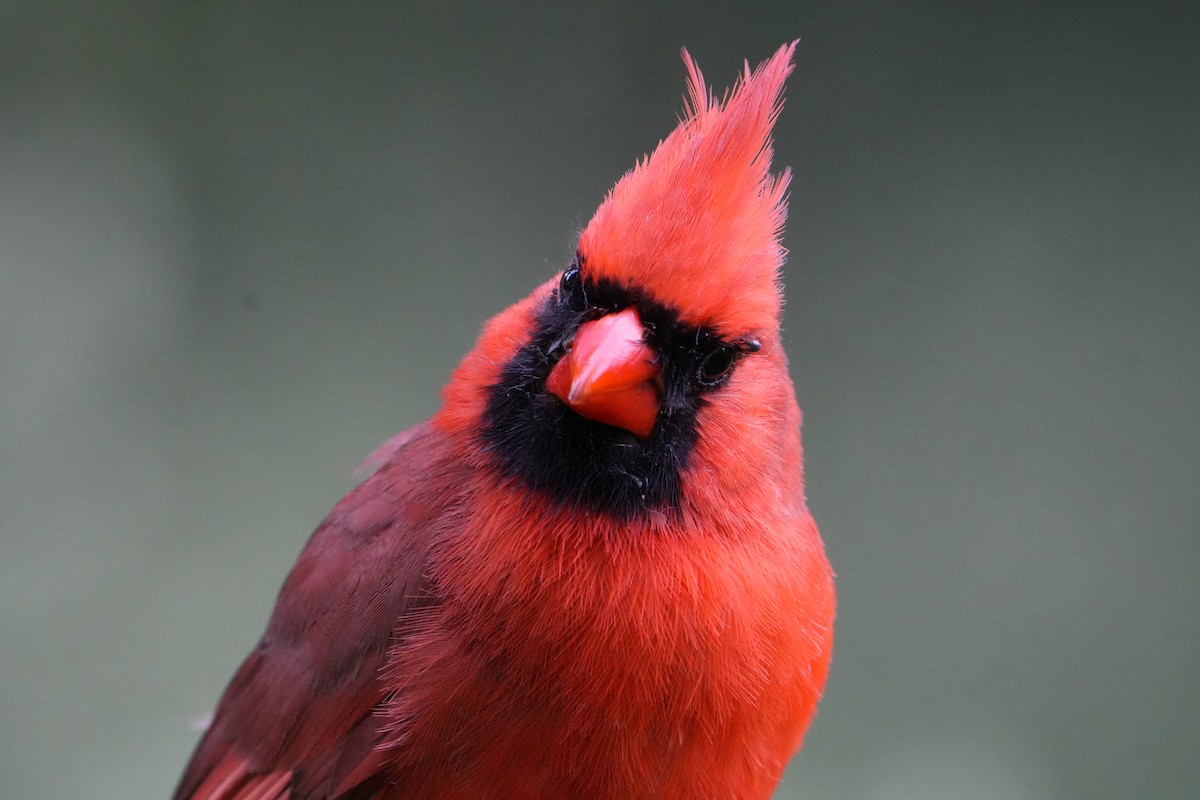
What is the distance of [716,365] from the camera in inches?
45.0

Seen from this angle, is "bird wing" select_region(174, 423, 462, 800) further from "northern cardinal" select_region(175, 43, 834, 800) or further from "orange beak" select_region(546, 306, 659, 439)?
"orange beak" select_region(546, 306, 659, 439)

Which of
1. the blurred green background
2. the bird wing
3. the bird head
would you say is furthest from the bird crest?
the blurred green background

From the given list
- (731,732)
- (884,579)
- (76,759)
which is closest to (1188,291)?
(884,579)

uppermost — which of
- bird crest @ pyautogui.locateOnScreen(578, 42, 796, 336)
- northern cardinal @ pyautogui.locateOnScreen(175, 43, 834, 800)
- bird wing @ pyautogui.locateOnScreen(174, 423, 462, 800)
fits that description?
bird crest @ pyautogui.locateOnScreen(578, 42, 796, 336)

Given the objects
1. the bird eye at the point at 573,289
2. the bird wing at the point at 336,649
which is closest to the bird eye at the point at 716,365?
the bird eye at the point at 573,289

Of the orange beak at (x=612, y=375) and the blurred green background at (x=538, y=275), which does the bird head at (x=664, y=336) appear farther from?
the blurred green background at (x=538, y=275)

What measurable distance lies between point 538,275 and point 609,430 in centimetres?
131

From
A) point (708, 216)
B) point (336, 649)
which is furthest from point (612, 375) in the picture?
point (336, 649)

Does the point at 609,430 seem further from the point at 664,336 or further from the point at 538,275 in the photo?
the point at 538,275

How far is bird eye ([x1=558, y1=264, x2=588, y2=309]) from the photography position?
113 cm

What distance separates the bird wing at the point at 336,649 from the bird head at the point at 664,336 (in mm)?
184

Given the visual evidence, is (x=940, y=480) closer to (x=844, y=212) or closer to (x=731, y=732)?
(x=844, y=212)

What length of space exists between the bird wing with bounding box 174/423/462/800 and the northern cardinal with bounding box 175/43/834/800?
0.10ft

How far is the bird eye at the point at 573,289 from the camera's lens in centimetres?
113
